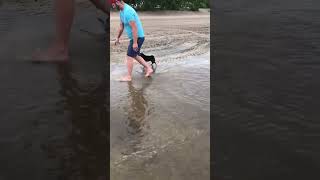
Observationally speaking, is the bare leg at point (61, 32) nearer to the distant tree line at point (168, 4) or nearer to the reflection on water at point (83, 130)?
the reflection on water at point (83, 130)

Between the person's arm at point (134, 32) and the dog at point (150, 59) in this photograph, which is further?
the dog at point (150, 59)

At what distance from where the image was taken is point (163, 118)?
15.6 feet

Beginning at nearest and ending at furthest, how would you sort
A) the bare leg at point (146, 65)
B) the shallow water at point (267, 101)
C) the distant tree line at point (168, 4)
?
the shallow water at point (267, 101) → the bare leg at point (146, 65) → the distant tree line at point (168, 4)

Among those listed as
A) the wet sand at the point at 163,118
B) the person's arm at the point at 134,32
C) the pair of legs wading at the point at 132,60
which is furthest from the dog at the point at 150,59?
the person's arm at the point at 134,32

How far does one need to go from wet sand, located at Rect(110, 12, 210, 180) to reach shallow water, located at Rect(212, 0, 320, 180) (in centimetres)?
16

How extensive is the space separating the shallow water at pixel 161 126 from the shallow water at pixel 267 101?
0.17m

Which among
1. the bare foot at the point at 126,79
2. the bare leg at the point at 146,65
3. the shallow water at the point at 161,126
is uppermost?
the bare leg at the point at 146,65

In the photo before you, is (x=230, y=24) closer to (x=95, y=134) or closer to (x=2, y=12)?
(x=2, y=12)

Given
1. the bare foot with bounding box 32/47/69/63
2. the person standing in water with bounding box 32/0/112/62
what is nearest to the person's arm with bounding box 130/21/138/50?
the person standing in water with bounding box 32/0/112/62

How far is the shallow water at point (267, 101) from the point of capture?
387 cm

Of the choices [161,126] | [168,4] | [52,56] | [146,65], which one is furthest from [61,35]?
[168,4]

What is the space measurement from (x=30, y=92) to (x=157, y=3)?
924cm

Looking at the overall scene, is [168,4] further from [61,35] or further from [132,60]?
[61,35]

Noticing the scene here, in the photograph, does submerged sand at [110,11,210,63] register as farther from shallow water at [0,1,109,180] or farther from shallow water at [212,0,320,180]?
shallow water at [0,1,109,180]
